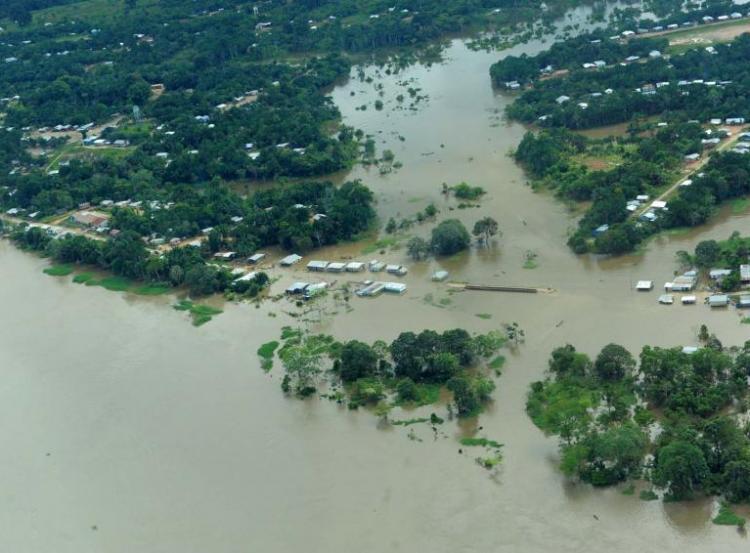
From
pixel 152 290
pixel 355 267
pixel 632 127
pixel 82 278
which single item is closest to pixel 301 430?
pixel 355 267

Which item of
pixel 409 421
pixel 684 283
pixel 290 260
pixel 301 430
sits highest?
pixel 684 283

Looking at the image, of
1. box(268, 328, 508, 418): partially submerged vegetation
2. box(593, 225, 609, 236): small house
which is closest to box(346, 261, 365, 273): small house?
box(268, 328, 508, 418): partially submerged vegetation

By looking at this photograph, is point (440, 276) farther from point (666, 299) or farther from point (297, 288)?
point (666, 299)

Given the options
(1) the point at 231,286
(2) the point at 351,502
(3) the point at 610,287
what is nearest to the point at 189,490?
(2) the point at 351,502

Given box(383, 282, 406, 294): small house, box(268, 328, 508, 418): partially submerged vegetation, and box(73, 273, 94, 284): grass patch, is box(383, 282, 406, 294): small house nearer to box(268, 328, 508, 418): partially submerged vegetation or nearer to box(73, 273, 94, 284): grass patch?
box(268, 328, 508, 418): partially submerged vegetation

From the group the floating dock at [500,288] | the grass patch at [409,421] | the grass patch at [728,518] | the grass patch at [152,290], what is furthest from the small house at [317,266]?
the grass patch at [728,518]

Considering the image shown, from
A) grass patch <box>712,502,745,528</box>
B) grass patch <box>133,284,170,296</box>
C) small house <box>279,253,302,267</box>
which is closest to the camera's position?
grass patch <box>712,502,745,528</box>
